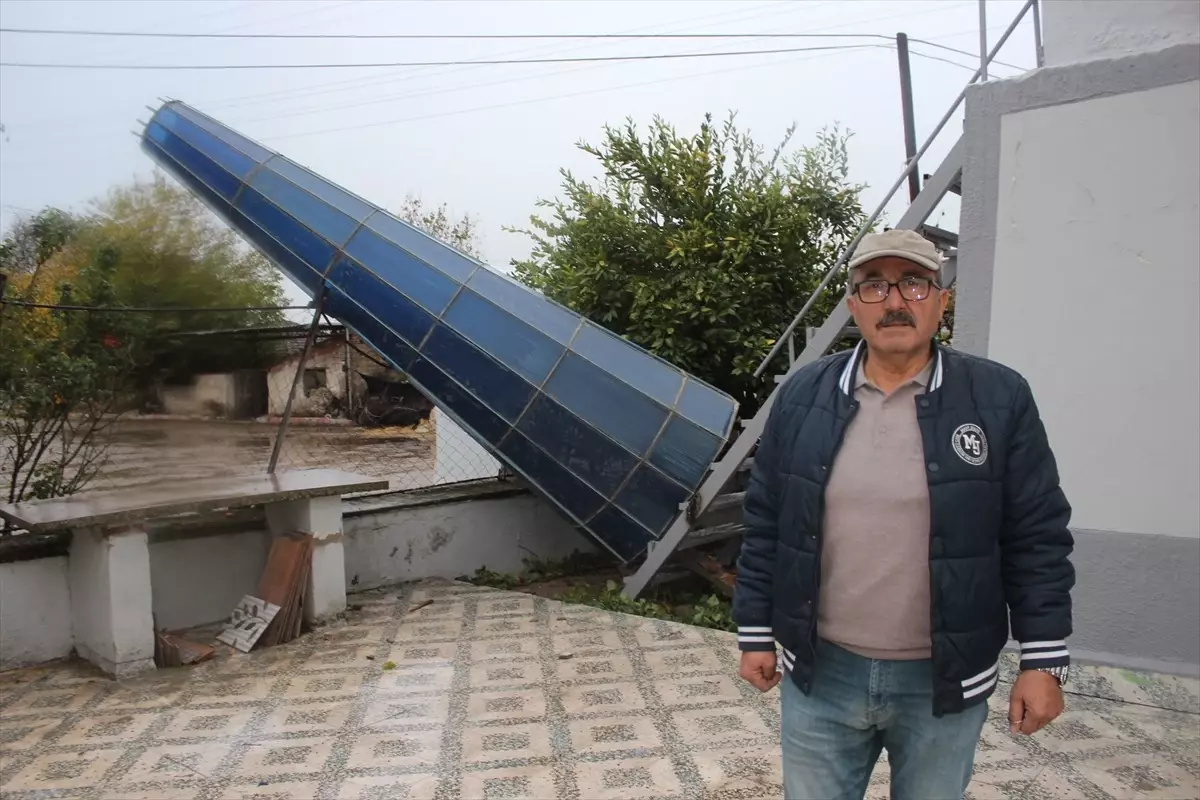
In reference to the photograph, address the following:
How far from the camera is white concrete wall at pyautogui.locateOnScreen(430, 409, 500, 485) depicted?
24.9 feet

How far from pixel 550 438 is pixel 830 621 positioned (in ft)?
12.9

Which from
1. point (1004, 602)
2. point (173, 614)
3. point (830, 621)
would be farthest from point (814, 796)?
point (173, 614)

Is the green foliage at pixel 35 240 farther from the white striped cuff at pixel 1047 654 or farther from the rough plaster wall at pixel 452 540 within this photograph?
the white striped cuff at pixel 1047 654

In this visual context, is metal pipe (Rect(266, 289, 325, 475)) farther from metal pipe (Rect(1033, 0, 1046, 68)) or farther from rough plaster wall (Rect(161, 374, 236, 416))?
metal pipe (Rect(1033, 0, 1046, 68))

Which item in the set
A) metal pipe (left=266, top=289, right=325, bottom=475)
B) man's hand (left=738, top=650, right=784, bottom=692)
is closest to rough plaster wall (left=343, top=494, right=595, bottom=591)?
metal pipe (left=266, top=289, right=325, bottom=475)

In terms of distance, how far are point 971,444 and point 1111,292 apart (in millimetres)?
2138

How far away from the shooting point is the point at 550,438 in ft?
18.3

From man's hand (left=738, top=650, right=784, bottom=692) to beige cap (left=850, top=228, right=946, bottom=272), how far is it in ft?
2.83

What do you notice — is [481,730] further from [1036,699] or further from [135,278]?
[135,278]

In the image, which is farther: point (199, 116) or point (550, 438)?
point (199, 116)

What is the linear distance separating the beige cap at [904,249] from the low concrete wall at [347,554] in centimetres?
404

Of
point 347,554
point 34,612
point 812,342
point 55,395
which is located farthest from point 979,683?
point 55,395

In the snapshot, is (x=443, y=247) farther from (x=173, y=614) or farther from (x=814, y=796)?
(x=814, y=796)

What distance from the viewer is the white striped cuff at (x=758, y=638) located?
1822 millimetres
